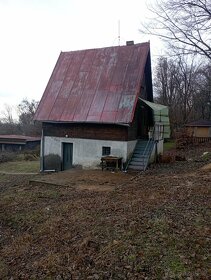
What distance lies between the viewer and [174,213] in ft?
26.3

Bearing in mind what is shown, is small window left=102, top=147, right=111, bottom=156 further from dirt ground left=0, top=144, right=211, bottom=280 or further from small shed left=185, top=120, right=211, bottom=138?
small shed left=185, top=120, right=211, bottom=138

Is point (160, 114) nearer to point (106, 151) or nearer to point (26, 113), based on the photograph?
point (106, 151)

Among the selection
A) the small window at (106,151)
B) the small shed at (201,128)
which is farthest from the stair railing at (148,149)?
the small shed at (201,128)

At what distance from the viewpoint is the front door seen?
18703 millimetres

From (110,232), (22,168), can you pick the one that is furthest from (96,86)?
(110,232)

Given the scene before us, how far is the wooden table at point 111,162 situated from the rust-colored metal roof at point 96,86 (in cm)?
207

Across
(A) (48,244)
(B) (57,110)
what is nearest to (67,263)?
(A) (48,244)

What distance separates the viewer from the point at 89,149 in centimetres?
1786

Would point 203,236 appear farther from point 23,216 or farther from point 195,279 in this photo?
point 23,216

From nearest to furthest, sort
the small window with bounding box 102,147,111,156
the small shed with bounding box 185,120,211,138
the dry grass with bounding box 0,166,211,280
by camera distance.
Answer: the dry grass with bounding box 0,166,211,280, the small window with bounding box 102,147,111,156, the small shed with bounding box 185,120,211,138

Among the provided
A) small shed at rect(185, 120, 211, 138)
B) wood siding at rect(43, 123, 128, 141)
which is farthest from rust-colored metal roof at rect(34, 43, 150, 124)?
small shed at rect(185, 120, 211, 138)

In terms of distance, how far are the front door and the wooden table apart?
268cm

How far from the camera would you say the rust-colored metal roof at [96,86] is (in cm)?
1717

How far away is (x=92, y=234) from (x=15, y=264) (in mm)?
1860
